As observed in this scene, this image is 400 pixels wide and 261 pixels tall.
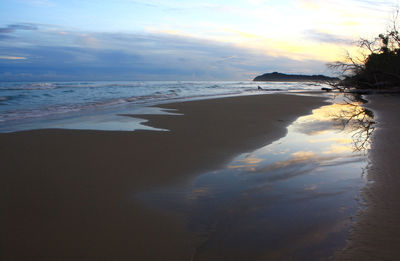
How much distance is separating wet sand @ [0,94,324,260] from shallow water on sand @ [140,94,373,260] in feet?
0.82

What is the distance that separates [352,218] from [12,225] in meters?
3.18

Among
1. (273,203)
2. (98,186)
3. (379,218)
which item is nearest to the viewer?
(379,218)

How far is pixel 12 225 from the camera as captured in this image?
2.65 metres

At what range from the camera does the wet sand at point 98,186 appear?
7.62 feet

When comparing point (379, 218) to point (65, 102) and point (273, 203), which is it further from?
point (65, 102)

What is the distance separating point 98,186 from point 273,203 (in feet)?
7.16

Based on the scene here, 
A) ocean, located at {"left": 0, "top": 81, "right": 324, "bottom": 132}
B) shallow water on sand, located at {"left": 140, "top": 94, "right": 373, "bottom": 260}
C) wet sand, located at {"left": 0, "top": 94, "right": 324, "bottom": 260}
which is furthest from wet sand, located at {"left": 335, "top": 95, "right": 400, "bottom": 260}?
ocean, located at {"left": 0, "top": 81, "right": 324, "bottom": 132}

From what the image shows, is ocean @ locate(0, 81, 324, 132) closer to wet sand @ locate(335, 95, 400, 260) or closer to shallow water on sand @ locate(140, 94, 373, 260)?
shallow water on sand @ locate(140, 94, 373, 260)

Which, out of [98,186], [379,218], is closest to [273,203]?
[379,218]

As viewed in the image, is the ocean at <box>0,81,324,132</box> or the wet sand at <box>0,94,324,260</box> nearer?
the wet sand at <box>0,94,324,260</box>

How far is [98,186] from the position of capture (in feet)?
11.9

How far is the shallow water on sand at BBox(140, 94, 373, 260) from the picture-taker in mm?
2250

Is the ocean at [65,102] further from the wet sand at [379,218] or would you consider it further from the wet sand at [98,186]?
the wet sand at [379,218]

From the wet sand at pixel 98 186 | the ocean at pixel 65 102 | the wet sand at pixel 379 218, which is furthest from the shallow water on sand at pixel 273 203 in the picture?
the ocean at pixel 65 102
